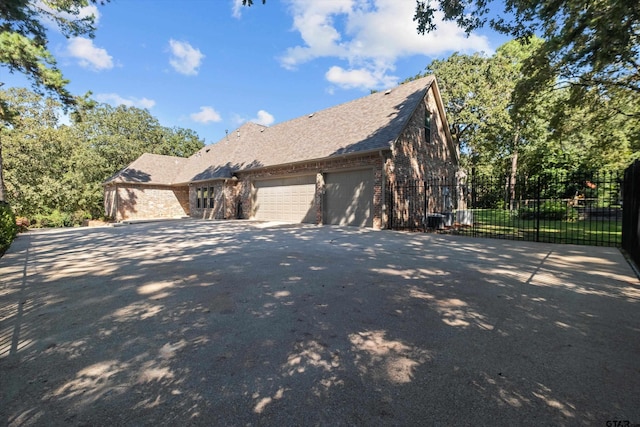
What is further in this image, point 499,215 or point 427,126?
point 499,215

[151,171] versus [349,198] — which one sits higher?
[151,171]

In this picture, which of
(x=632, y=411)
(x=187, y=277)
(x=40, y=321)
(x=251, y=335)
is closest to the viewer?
(x=632, y=411)

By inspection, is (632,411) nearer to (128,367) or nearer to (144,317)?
(128,367)

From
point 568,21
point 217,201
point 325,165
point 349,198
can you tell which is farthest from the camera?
point 217,201

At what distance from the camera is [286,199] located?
17672mm

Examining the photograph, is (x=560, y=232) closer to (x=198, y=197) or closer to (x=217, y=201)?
(x=217, y=201)

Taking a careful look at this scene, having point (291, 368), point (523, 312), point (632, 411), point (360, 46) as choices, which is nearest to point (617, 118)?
point (360, 46)

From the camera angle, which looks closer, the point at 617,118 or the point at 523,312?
the point at 523,312

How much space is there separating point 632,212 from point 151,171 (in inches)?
1192

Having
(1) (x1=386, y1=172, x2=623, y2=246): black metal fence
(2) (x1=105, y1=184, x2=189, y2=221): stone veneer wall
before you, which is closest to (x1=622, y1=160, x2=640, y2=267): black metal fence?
(1) (x1=386, y1=172, x2=623, y2=246): black metal fence

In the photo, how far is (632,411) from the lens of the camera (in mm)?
1983

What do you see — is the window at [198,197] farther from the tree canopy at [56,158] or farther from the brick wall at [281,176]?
the tree canopy at [56,158]

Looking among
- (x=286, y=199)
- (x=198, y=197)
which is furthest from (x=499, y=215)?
(x=198, y=197)

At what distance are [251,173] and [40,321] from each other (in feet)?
54.3
